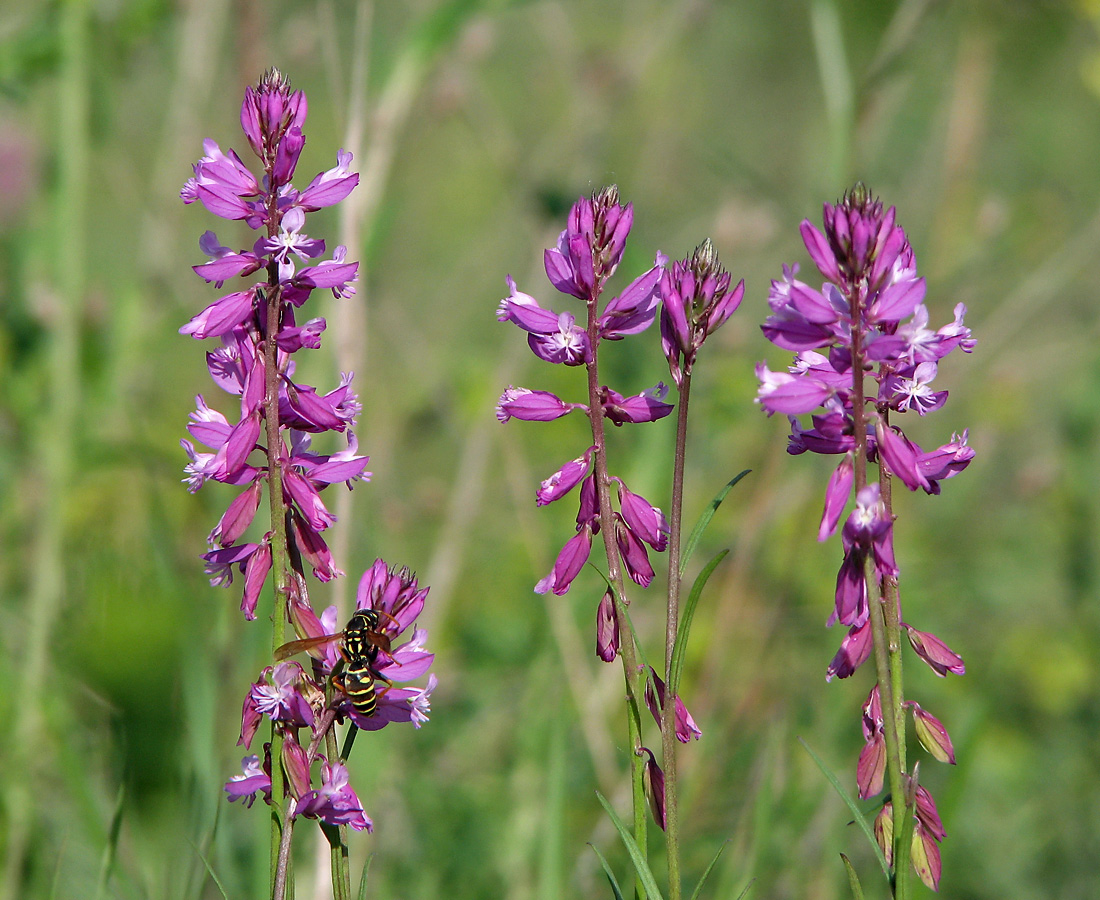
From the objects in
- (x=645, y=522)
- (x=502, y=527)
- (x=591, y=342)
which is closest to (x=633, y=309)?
(x=591, y=342)

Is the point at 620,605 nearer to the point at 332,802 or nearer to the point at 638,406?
the point at 638,406

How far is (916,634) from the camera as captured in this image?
1.57m

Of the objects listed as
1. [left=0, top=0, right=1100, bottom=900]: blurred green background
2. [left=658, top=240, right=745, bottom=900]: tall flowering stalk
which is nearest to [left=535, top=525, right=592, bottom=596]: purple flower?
[left=658, top=240, right=745, bottom=900]: tall flowering stalk

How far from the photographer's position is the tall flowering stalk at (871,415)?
1339 mm

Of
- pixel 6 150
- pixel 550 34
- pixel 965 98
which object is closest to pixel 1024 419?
pixel 965 98

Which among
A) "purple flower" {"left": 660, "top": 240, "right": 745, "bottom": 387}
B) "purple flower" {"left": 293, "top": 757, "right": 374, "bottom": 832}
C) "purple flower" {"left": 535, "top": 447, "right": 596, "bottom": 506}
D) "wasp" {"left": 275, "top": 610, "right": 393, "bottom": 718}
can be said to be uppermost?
"purple flower" {"left": 660, "top": 240, "right": 745, "bottom": 387}

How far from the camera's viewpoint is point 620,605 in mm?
1423

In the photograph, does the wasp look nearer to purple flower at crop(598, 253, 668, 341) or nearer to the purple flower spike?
purple flower at crop(598, 253, 668, 341)

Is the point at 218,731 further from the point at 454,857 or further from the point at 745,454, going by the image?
the point at 745,454

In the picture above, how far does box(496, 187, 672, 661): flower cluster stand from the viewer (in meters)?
1.50

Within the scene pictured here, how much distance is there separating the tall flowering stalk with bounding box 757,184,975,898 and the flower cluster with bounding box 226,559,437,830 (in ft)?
1.98

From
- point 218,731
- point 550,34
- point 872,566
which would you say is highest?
point 550,34

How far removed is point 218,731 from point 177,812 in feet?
1.92

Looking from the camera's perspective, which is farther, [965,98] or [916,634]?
[965,98]
